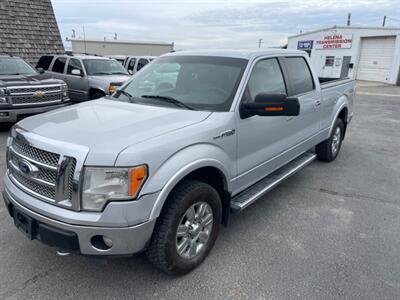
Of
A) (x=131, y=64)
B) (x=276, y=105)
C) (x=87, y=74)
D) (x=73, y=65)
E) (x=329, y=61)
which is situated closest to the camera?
(x=276, y=105)

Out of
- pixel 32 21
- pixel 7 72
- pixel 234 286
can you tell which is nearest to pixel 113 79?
pixel 7 72

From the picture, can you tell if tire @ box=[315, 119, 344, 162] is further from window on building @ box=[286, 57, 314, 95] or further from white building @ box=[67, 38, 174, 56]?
white building @ box=[67, 38, 174, 56]

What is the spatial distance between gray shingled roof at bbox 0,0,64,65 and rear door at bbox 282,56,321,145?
11.8 m

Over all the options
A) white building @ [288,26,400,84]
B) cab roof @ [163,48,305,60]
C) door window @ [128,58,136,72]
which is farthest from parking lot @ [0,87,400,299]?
white building @ [288,26,400,84]

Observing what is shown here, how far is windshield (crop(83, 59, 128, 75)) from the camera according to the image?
10.3 meters

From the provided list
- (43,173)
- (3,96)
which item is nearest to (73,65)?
(3,96)

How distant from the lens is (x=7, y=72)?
804cm

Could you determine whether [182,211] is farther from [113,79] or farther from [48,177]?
[113,79]

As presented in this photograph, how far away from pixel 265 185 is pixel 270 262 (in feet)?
3.16

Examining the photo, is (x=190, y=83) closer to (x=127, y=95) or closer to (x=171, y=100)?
(x=171, y=100)

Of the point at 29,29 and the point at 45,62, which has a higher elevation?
the point at 29,29

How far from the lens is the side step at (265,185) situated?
324 cm

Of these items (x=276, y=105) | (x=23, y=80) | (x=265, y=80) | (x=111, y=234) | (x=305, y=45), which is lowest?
(x=111, y=234)

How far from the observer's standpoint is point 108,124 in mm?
2633
